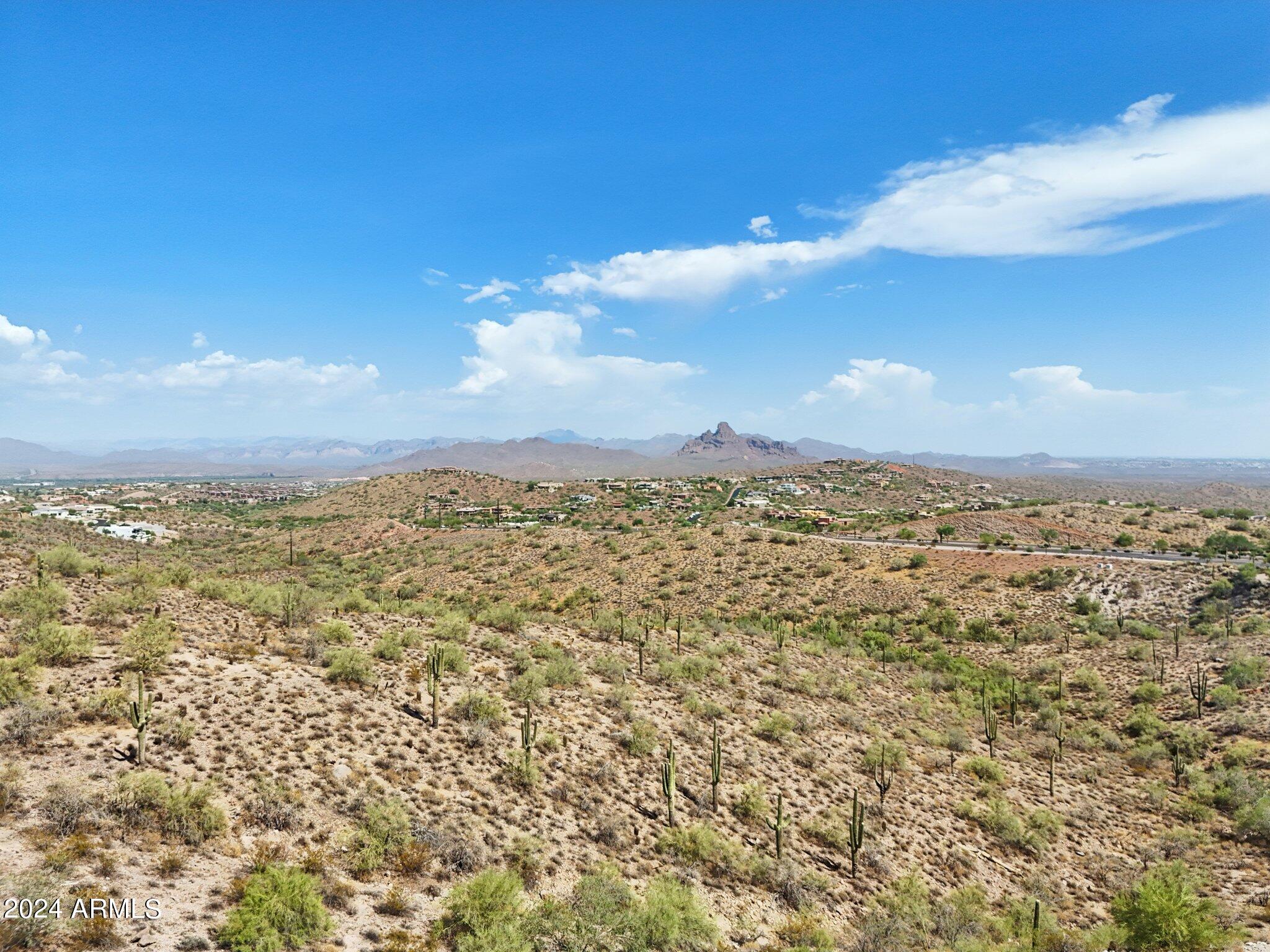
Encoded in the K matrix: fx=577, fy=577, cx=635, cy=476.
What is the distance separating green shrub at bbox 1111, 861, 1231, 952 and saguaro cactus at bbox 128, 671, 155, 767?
18980 mm

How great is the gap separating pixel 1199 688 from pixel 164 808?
3387 cm

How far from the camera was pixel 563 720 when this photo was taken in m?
16.2

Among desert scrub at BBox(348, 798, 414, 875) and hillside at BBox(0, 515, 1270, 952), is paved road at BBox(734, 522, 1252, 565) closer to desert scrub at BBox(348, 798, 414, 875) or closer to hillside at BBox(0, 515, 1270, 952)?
hillside at BBox(0, 515, 1270, 952)

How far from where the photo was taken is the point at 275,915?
26.2ft

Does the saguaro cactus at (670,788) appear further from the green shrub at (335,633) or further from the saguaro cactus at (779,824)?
the green shrub at (335,633)

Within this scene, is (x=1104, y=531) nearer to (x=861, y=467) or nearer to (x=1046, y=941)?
(x=1046, y=941)

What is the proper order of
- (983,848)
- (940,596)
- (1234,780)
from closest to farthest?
(983,848) → (1234,780) → (940,596)

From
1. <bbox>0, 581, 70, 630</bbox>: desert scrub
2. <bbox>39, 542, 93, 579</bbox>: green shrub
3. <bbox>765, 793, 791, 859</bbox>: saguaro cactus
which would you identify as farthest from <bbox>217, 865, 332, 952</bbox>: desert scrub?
<bbox>39, 542, 93, 579</bbox>: green shrub

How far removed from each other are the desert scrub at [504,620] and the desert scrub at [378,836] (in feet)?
39.3

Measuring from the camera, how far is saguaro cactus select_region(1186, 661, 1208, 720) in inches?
902

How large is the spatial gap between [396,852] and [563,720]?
6.37m

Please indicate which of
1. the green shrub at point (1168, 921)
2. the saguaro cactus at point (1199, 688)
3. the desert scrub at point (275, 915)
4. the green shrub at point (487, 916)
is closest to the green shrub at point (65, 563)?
the desert scrub at point (275, 915)

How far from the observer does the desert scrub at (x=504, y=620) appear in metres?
23.4

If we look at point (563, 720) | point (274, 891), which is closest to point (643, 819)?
point (563, 720)
